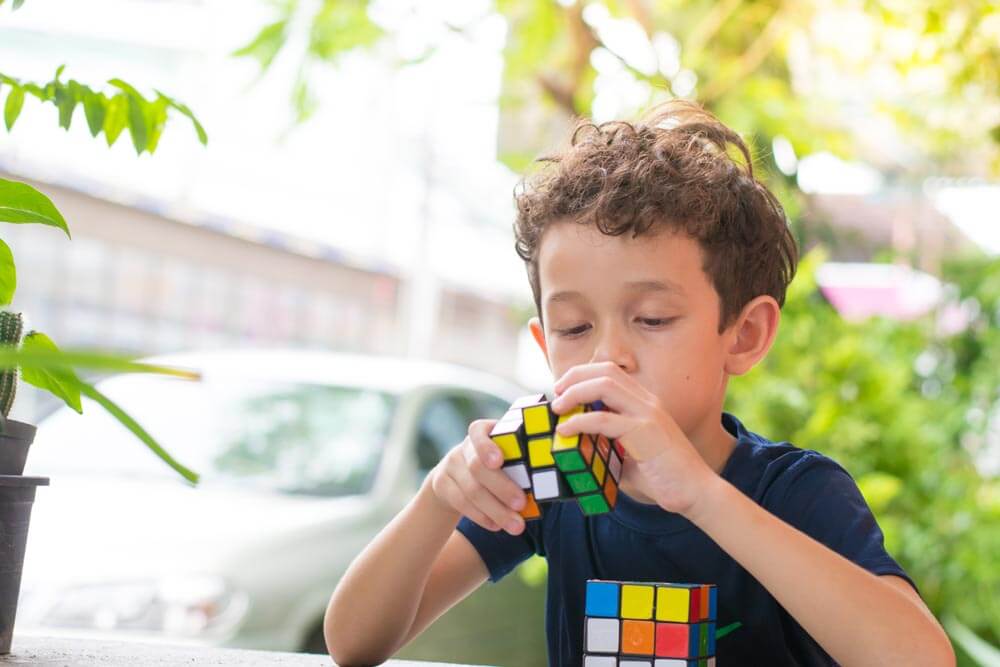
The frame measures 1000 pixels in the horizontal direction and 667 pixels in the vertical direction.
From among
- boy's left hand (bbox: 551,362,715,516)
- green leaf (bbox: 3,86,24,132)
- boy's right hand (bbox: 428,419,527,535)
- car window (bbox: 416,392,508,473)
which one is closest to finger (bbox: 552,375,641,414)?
boy's left hand (bbox: 551,362,715,516)

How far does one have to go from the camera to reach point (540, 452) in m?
1.29

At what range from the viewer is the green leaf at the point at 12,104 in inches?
57.3

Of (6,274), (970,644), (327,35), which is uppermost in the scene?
(327,35)

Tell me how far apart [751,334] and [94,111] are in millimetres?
948

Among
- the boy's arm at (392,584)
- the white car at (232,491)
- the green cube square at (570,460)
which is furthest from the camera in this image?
the white car at (232,491)

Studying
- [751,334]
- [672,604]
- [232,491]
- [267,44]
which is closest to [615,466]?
[672,604]

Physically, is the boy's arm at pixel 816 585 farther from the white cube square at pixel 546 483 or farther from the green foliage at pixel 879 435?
the green foliage at pixel 879 435

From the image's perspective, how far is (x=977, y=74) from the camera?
467 cm

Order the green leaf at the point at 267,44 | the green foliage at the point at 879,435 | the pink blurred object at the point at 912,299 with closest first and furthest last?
the green leaf at the point at 267,44, the green foliage at the point at 879,435, the pink blurred object at the point at 912,299

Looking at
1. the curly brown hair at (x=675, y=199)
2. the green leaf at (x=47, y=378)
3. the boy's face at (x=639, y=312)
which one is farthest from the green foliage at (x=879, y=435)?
the green leaf at (x=47, y=378)

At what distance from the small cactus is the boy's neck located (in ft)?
2.68

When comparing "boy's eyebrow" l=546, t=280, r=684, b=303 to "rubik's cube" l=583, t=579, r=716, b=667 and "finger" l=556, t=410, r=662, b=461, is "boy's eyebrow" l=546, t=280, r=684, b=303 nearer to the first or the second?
"finger" l=556, t=410, r=662, b=461

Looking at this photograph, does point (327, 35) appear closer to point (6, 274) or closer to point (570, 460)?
point (6, 274)

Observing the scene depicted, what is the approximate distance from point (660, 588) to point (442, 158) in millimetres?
11961
